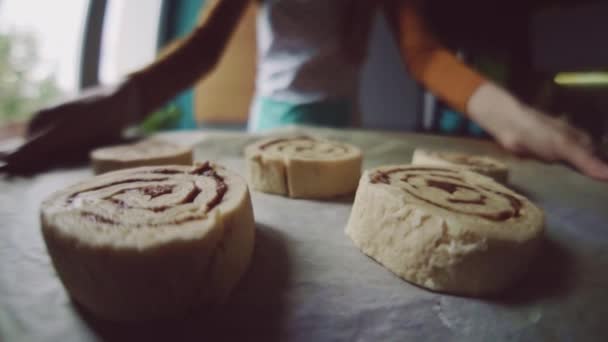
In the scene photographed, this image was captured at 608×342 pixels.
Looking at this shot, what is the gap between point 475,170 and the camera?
4.87 feet

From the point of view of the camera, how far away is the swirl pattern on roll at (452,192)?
104 cm

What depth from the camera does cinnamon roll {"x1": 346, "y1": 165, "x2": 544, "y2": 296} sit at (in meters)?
0.92

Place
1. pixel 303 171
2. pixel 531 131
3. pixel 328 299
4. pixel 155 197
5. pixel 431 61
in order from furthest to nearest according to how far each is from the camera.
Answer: pixel 431 61 < pixel 531 131 < pixel 303 171 < pixel 155 197 < pixel 328 299

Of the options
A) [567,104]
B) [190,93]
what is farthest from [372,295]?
[190,93]

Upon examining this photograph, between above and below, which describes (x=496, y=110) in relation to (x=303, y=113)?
above

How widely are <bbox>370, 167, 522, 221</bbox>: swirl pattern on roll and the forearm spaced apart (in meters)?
1.35

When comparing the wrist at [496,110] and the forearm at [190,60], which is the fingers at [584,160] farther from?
the forearm at [190,60]

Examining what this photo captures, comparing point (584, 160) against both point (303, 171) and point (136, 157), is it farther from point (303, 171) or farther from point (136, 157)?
point (136, 157)

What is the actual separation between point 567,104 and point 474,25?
→ 5.04ft

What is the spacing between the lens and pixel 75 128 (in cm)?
187

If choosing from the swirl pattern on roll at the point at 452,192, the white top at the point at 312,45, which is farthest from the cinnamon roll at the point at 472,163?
the white top at the point at 312,45

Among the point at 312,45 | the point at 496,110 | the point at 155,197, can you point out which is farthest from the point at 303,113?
the point at 155,197

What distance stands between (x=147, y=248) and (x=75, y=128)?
1367 mm

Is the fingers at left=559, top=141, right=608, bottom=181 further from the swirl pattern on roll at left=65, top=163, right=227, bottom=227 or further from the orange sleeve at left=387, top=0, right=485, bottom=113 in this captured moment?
the swirl pattern on roll at left=65, top=163, right=227, bottom=227
